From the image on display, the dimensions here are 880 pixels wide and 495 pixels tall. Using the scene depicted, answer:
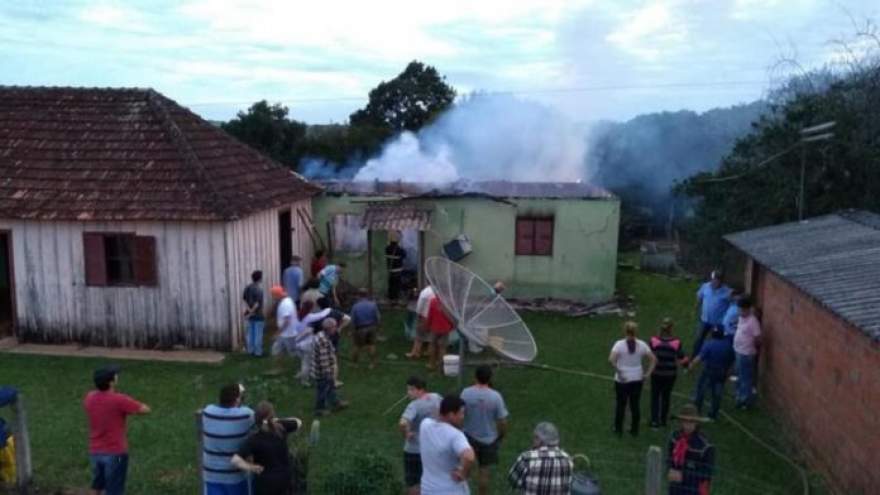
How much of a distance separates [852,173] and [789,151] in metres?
1.50

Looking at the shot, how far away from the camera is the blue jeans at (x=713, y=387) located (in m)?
10.9

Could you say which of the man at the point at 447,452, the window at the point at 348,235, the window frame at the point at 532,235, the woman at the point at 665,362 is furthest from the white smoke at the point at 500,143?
the man at the point at 447,452

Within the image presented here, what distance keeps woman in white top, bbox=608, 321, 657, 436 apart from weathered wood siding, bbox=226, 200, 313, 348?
7848 mm

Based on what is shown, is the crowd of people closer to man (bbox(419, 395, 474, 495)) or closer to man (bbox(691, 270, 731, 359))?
man (bbox(419, 395, 474, 495))

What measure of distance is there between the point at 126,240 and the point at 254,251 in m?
2.52

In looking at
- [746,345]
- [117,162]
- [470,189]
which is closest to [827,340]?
[746,345]

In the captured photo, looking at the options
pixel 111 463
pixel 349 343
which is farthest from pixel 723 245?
pixel 111 463

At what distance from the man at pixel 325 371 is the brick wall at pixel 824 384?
6.43 metres

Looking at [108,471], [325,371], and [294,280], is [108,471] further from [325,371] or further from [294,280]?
[294,280]

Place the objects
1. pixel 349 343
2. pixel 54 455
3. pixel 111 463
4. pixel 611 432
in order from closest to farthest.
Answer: pixel 111 463
pixel 54 455
pixel 611 432
pixel 349 343

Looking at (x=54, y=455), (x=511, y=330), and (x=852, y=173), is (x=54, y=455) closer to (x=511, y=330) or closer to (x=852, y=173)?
(x=511, y=330)

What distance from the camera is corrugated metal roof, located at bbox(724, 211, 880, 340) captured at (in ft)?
27.3

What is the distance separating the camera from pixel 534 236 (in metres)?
18.6

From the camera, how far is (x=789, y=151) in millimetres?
18500
